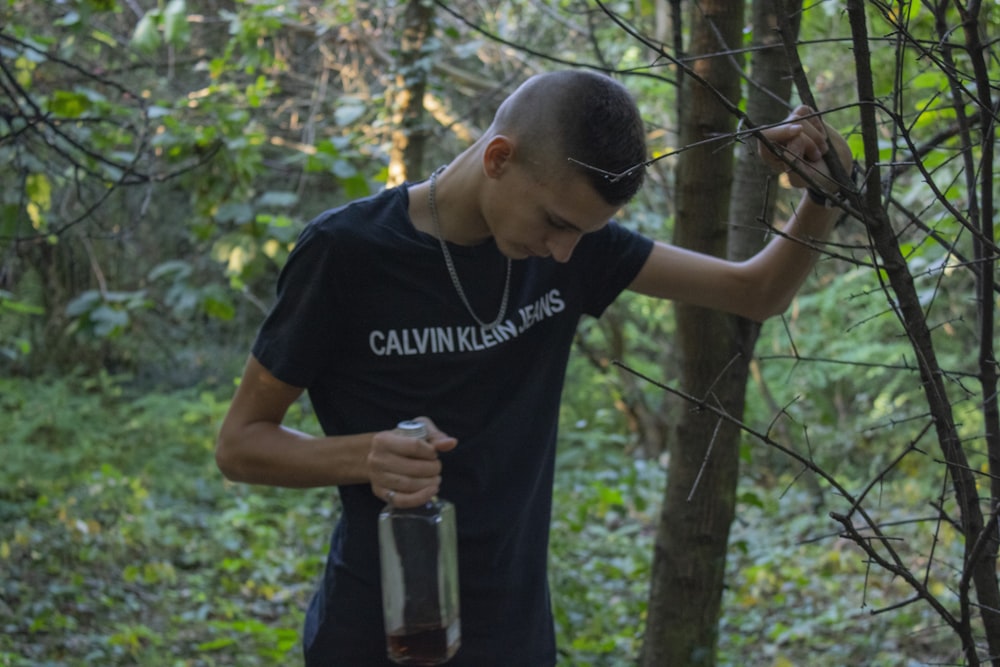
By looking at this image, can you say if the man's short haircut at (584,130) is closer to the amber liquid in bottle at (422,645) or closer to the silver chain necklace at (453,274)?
the silver chain necklace at (453,274)

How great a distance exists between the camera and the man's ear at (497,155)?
5.72 feet

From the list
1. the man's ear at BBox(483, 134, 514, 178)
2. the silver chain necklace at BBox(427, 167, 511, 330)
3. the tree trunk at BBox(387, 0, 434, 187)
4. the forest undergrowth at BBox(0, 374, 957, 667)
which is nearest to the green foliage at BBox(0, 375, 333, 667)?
the forest undergrowth at BBox(0, 374, 957, 667)

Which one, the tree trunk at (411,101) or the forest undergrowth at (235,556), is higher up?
the tree trunk at (411,101)

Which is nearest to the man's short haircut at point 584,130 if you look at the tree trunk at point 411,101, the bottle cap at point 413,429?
the bottle cap at point 413,429

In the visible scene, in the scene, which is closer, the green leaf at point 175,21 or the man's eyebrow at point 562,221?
the man's eyebrow at point 562,221

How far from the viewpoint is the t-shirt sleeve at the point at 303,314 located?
5.84 ft

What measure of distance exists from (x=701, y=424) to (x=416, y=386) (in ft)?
3.16

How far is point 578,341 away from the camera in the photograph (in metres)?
6.50

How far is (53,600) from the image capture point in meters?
5.00

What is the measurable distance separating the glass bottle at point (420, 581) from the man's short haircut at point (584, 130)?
51cm

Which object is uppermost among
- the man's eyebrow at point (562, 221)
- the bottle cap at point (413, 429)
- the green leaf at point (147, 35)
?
the green leaf at point (147, 35)

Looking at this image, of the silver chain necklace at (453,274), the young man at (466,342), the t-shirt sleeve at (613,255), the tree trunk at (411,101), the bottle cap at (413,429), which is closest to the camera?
the bottle cap at (413,429)

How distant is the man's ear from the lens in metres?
1.74

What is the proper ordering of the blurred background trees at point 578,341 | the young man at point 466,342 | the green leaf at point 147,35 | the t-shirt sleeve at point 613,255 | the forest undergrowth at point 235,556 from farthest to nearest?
the green leaf at point 147,35 → the forest undergrowth at point 235,556 → the blurred background trees at point 578,341 → the t-shirt sleeve at point 613,255 → the young man at point 466,342
